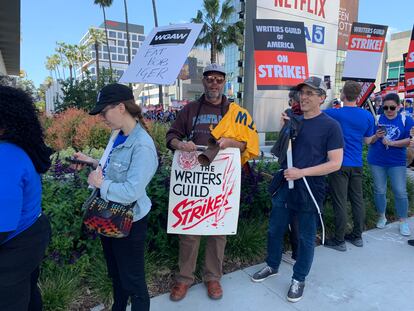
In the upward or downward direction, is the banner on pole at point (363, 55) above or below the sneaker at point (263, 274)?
above

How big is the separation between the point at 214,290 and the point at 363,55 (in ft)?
16.9

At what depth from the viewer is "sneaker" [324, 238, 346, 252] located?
→ 396cm

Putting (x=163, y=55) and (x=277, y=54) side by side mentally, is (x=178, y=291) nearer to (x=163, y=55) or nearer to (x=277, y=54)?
(x=163, y=55)

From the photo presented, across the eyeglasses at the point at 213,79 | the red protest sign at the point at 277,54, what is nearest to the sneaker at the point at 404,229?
the red protest sign at the point at 277,54

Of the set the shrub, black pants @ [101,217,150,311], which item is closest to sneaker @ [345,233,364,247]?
black pants @ [101,217,150,311]

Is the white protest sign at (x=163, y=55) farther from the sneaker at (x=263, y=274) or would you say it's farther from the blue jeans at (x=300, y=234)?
the sneaker at (x=263, y=274)

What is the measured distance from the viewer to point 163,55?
3117mm

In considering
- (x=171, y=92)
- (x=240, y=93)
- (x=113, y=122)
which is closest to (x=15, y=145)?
(x=113, y=122)

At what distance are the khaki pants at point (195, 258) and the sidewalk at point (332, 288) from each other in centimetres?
18

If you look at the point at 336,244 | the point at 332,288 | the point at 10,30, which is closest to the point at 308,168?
the point at 332,288

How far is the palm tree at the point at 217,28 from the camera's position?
109 ft

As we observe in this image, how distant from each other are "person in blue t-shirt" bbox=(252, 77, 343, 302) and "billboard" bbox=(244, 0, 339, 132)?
2.93m

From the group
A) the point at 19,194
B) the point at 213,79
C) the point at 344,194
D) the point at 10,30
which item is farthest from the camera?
the point at 10,30

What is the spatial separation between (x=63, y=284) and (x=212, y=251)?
1288mm
